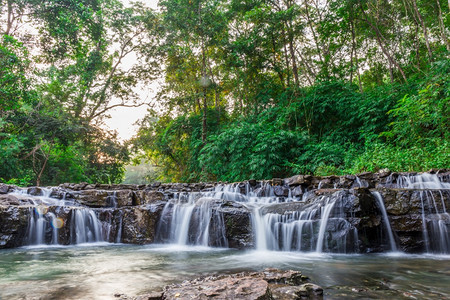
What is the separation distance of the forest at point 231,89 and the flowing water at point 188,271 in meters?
5.64

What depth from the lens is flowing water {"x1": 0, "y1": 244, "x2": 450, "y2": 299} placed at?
263cm

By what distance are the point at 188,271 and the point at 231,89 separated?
15393 millimetres

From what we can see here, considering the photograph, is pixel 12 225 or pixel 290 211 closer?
pixel 290 211

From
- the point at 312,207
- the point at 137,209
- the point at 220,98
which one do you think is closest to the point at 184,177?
the point at 220,98

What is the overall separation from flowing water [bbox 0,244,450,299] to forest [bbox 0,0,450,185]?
5642mm

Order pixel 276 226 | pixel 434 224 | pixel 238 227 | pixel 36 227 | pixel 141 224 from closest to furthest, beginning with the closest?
1. pixel 434 224
2. pixel 276 226
3. pixel 238 227
4. pixel 36 227
5. pixel 141 224

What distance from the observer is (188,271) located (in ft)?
12.0

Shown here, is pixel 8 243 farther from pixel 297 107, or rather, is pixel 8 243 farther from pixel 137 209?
pixel 297 107

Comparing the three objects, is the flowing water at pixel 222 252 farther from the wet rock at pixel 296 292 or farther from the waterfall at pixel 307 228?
the wet rock at pixel 296 292

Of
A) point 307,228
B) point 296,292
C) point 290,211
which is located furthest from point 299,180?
point 296,292

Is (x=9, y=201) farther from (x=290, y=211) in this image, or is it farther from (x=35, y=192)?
(x=290, y=211)

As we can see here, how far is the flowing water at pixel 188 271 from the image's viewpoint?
8.63 feet

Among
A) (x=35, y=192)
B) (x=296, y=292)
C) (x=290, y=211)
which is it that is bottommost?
(x=296, y=292)

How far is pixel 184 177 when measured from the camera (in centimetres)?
1669
